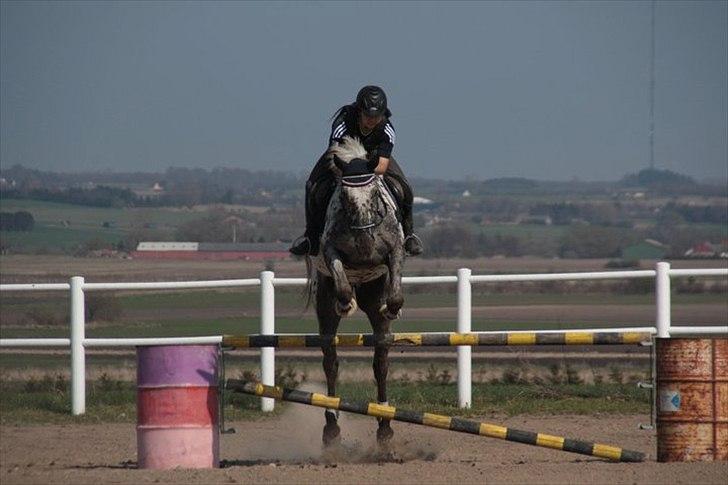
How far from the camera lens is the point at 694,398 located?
30.3 ft

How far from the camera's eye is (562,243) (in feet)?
279

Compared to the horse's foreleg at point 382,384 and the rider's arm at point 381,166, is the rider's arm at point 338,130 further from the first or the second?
the horse's foreleg at point 382,384

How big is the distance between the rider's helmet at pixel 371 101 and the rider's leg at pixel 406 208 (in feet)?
1.23

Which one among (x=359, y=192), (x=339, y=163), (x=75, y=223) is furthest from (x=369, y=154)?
(x=75, y=223)

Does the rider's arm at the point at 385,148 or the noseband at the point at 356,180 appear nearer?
the noseband at the point at 356,180

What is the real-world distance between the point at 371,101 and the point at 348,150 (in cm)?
46

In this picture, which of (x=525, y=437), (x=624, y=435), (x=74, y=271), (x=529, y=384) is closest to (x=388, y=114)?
(x=525, y=437)

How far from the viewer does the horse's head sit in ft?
31.0

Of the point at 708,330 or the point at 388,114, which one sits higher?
the point at 388,114

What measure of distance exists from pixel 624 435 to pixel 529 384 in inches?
131

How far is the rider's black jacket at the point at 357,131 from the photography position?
10227mm

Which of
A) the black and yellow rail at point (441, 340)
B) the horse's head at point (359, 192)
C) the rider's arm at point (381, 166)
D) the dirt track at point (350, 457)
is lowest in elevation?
the dirt track at point (350, 457)

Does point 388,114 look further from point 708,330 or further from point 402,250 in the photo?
point 708,330

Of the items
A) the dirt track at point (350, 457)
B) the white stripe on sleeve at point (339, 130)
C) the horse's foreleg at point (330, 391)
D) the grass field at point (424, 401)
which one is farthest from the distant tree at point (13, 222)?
the white stripe on sleeve at point (339, 130)
